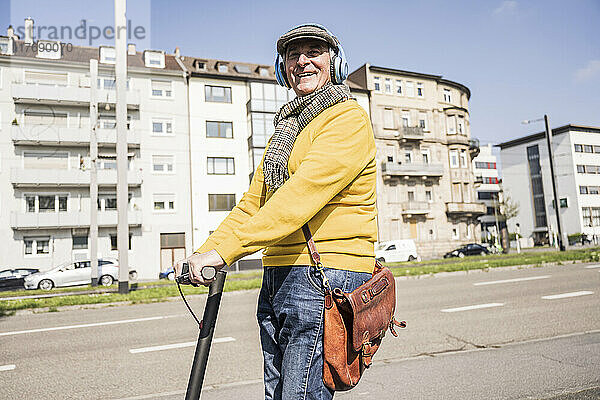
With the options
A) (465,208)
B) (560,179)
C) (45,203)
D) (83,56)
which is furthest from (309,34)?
(560,179)

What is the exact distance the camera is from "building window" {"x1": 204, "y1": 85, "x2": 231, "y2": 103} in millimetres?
40188

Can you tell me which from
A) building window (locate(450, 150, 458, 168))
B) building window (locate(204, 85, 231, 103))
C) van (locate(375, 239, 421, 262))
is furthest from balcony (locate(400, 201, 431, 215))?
building window (locate(204, 85, 231, 103))

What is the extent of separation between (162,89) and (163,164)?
5973mm

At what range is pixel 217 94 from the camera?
40562mm

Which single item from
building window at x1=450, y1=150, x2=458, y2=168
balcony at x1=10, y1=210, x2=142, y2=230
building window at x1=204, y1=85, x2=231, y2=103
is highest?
building window at x1=204, y1=85, x2=231, y2=103

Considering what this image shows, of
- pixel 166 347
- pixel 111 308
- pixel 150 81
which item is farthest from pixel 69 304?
pixel 150 81

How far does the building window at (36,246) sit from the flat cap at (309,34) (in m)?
36.7

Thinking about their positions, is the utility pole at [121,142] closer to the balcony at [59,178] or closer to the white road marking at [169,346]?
the white road marking at [169,346]

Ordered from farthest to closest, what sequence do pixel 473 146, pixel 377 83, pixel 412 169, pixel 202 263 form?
pixel 473 146 → pixel 377 83 → pixel 412 169 → pixel 202 263

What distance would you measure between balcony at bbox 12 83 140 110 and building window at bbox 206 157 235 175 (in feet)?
27.7

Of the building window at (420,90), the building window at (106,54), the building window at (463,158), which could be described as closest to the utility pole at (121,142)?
the building window at (106,54)

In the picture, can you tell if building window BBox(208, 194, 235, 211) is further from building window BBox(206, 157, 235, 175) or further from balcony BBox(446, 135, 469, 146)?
balcony BBox(446, 135, 469, 146)

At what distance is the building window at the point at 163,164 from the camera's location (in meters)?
37.8

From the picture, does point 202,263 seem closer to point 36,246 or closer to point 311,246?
point 311,246
